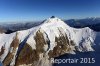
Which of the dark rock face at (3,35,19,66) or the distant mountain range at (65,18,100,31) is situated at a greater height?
Answer: the distant mountain range at (65,18,100,31)

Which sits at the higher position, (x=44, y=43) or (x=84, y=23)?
(x=84, y=23)

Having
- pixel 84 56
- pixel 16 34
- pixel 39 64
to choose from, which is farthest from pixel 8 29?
pixel 84 56

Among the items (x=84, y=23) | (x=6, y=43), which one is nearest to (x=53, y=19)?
(x=84, y=23)

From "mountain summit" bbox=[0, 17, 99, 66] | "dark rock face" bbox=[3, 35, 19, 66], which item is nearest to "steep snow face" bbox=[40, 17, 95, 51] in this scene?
"mountain summit" bbox=[0, 17, 99, 66]

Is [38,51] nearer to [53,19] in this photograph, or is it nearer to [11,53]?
[11,53]

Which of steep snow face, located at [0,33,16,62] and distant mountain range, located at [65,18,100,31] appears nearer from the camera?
distant mountain range, located at [65,18,100,31]

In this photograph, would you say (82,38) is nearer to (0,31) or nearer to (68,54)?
(68,54)

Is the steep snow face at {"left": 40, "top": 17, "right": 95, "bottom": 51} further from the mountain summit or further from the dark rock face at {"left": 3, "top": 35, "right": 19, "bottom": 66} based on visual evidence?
the dark rock face at {"left": 3, "top": 35, "right": 19, "bottom": 66}

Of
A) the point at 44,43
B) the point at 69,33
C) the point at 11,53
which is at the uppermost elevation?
the point at 69,33

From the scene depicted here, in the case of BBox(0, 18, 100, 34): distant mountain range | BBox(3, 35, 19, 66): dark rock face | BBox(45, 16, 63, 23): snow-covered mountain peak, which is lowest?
BBox(3, 35, 19, 66): dark rock face
